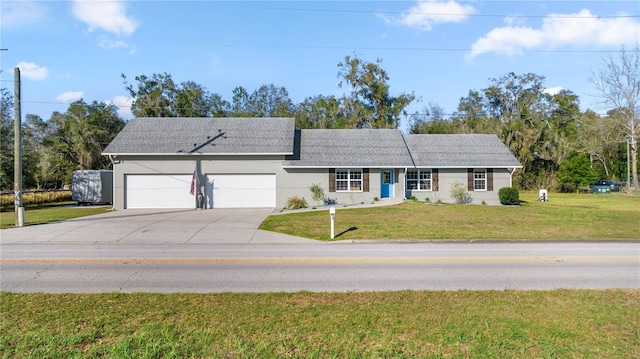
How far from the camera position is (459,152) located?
28797mm

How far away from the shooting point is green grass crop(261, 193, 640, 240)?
14.3 m

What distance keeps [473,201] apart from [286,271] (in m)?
21.2

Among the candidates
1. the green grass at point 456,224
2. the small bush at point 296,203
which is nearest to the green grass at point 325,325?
the green grass at point 456,224

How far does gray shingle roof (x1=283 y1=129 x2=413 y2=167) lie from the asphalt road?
43.9ft

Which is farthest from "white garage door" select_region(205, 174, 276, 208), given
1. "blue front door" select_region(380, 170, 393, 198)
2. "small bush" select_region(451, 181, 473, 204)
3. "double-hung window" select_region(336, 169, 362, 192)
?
"small bush" select_region(451, 181, 473, 204)

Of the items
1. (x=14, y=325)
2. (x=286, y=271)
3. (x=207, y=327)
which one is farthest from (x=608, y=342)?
(x=14, y=325)

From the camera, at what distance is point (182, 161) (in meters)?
25.7

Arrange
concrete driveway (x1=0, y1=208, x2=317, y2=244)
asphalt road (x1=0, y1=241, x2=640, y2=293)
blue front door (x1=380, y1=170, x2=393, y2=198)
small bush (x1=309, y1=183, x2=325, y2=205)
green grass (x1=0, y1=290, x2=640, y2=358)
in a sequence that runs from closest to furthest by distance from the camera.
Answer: green grass (x1=0, y1=290, x2=640, y2=358)
asphalt road (x1=0, y1=241, x2=640, y2=293)
concrete driveway (x1=0, y1=208, x2=317, y2=244)
small bush (x1=309, y1=183, x2=325, y2=205)
blue front door (x1=380, y1=170, x2=393, y2=198)

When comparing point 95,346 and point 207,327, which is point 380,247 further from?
point 95,346

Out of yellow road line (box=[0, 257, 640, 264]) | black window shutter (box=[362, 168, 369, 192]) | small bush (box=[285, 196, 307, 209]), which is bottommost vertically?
yellow road line (box=[0, 257, 640, 264])

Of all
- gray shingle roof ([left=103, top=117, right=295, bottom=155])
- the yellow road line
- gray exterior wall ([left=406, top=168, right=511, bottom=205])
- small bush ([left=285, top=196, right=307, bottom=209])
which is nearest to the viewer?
the yellow road line

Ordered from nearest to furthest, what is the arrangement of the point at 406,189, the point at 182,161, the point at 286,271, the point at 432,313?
the point at 432,313 → the point at 286,271 → the point at 182,161 → the point at 406,189

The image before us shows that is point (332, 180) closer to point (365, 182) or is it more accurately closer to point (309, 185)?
point (309, 185)

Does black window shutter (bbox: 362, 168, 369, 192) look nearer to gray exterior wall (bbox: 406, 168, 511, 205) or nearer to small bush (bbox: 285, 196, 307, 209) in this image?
gray exterior wall (bbox: 406, 168, 511, 205)
